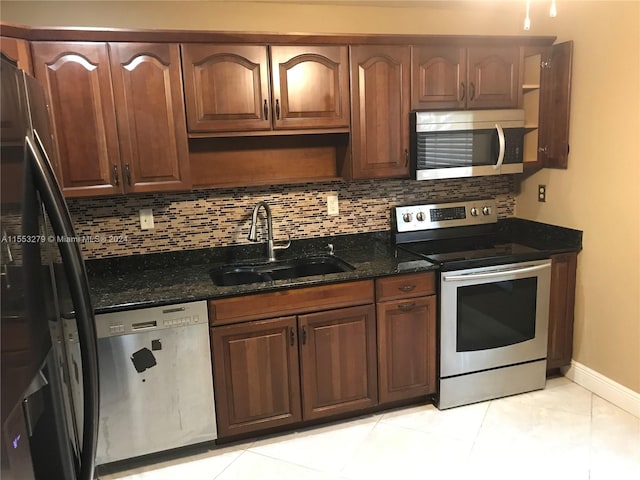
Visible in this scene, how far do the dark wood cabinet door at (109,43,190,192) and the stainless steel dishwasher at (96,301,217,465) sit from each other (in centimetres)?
67

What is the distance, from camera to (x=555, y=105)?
3051 mm

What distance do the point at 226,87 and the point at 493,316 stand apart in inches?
75.4

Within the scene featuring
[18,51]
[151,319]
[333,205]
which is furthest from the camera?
Result: [333,205]

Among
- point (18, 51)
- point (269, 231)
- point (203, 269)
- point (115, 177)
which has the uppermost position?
point (18, 51)

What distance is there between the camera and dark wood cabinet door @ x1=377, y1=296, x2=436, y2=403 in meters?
2.70

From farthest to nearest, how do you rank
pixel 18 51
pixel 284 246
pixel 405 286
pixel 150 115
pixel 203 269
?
pixel 284 246 < pixel 203 269 < pixel 405 286 < pixel 150 115 < pixel 18 51

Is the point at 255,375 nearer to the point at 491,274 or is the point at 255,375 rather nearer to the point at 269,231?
the point at 269,231

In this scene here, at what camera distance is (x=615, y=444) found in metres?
2.49

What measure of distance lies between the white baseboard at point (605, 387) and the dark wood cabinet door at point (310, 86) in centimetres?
206

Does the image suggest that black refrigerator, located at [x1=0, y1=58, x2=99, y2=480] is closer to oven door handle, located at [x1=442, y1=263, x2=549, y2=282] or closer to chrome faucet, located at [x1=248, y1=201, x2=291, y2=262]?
chrome faucet, located at [x1=248, y1=201, x2=291, y2=262]

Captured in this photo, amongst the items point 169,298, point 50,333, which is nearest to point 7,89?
point 50,333

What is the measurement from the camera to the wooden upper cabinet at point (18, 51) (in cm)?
212

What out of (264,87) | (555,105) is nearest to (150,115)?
(264,87)

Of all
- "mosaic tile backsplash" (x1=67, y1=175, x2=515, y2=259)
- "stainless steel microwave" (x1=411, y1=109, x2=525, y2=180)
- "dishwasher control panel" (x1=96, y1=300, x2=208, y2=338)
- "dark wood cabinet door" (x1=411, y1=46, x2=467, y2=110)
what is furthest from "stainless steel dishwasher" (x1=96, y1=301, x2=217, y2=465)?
"dark wood cabinet door" (x1=411, y1=46, x2=467, y2=110)
